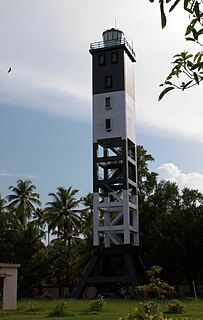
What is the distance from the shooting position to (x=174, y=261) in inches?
1318

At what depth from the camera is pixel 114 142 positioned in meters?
34.4

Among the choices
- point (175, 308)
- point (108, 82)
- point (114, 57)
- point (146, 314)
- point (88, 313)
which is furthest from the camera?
point (114, 57)

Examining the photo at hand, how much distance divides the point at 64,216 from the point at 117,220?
14816mm

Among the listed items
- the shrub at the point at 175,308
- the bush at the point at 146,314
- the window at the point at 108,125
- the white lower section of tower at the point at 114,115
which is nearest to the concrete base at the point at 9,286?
the shrub at the point at 175,308

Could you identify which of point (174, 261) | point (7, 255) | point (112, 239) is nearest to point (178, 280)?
point (174, 261)

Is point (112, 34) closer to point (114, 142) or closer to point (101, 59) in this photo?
point (101, 59)

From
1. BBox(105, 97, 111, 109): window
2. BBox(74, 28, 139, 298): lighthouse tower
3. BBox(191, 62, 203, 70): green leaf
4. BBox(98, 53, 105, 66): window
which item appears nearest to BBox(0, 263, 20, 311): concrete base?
BBox(74, 28, 139, 298): lighthouse tower

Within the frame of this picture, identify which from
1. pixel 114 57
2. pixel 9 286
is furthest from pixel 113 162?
pixel 9 286

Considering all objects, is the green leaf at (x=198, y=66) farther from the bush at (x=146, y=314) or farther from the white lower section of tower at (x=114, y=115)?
the white lower section of tower at (x=114, y=115)

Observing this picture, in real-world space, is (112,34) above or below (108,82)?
above

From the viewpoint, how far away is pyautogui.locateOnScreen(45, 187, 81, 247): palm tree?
152 feet

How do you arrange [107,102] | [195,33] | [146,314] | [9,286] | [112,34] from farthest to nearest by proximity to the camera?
[112,34]
[107,102]
[9,286]
[146,314]
[195,33]

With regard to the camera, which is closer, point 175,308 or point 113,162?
point 175,308

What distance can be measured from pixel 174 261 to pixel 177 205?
6.29 m
